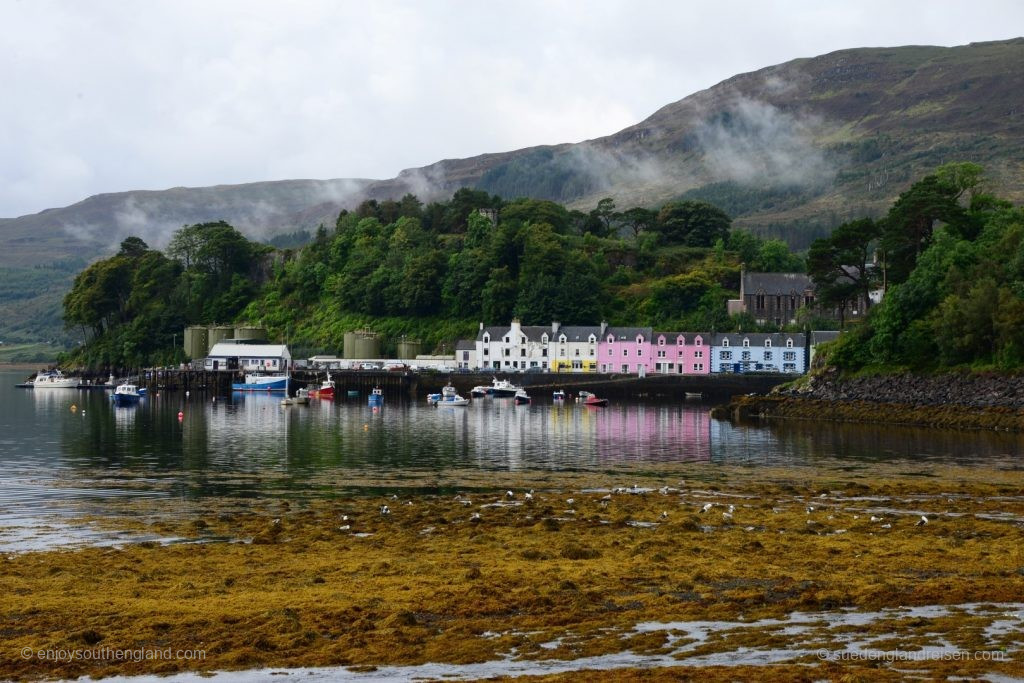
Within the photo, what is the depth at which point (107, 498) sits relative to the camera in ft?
118

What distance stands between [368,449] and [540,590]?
34.5 metres

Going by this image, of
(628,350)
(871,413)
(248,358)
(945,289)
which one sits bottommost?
(871,413)

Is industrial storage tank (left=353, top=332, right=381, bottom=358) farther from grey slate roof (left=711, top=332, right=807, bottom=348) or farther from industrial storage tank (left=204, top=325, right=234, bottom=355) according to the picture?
grey slate roof (left=711, top=332, right=807, bottom=348)

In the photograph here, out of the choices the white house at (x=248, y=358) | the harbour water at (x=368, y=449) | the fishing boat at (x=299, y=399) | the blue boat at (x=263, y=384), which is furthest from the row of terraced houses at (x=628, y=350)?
the harbour water at (x=368, y=449)

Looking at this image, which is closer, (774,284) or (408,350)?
(774,284)

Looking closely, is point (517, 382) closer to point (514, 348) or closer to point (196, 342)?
point (514, 348)

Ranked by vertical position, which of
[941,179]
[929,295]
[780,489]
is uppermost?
[941,179]

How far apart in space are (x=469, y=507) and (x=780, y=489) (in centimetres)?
1170

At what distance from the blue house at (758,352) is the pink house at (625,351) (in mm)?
7585

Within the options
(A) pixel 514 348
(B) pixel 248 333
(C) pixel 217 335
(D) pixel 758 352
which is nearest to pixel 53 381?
(C) pixel 217 335

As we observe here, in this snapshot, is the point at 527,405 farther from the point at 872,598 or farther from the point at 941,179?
the point at 872,598

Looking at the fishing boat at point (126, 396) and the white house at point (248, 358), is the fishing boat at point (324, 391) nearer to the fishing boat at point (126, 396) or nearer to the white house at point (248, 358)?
the fishing boat at point (126, 396)

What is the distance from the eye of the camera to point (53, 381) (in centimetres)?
14188

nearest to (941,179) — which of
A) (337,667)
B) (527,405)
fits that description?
(527,405)
